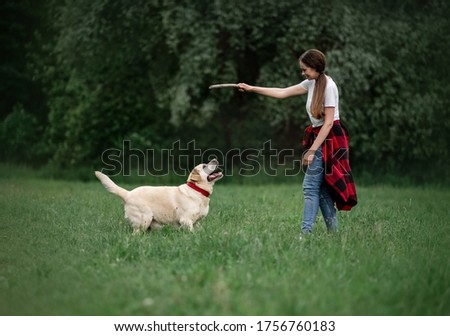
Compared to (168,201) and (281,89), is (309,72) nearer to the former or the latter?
(281,89)

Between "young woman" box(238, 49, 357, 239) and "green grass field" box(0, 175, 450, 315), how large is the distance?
42cm

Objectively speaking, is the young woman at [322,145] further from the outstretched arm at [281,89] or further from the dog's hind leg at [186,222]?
the dog's hind leg at [186,222]

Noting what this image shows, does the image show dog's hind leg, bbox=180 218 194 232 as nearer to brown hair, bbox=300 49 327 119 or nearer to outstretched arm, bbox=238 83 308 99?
outstretched arm, bbox=238 83 308 99

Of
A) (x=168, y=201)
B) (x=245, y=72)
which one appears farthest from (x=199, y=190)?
(x=245, y=72)

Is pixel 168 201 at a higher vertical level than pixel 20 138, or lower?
higher

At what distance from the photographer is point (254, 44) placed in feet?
54.6

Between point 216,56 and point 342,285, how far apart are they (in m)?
12.3

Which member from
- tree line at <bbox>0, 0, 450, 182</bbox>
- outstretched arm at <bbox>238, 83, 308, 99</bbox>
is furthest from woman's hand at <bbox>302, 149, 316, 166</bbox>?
tree line at <bbox>0, 0, 450, 182</bbox>

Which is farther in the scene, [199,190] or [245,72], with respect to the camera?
[245,72]

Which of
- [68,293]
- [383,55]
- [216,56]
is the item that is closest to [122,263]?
[68,293]

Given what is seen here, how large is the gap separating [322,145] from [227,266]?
219 cm

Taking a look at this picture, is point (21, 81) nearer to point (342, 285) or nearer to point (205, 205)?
point (205, 205)

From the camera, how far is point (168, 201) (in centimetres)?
731

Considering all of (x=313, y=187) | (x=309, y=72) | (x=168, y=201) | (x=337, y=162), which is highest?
(x=309, y=72)
